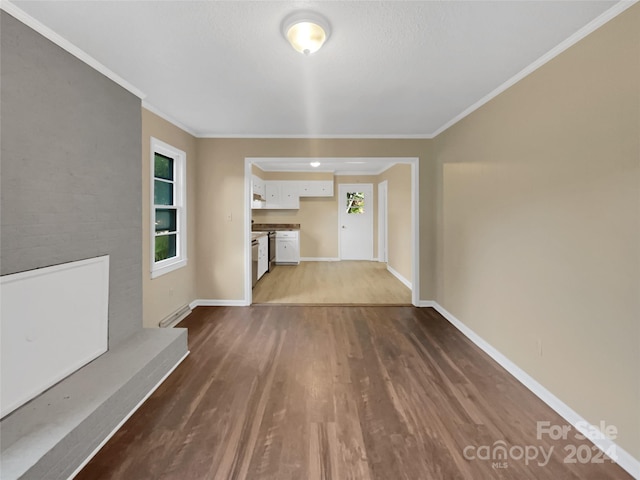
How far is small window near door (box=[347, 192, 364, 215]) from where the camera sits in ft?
25.9

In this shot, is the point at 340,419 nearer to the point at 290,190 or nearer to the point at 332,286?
the point at 332,286

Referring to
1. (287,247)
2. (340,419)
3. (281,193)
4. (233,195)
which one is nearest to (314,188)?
(281,193)

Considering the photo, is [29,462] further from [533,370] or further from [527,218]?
[527,218]

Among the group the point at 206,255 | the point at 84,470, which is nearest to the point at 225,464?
the point at 84,470

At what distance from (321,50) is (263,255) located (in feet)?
14.8

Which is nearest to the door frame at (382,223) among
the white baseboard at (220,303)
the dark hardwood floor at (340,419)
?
the white baseboard at (220,303)

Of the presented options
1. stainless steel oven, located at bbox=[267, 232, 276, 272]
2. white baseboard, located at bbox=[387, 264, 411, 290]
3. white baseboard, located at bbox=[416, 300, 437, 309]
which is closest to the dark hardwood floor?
white baseboard, located at bbox=[416, 300, 437, 309]

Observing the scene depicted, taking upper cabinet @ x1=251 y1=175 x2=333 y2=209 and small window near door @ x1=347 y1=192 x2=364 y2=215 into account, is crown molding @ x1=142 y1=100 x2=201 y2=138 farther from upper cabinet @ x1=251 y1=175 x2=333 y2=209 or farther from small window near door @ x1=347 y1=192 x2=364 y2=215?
small window near door @ x1=347 y1=192 x2=364 y2=215

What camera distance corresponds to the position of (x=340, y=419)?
6.01 feet

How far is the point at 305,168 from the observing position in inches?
287

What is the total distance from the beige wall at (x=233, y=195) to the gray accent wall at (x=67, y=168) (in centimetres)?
139

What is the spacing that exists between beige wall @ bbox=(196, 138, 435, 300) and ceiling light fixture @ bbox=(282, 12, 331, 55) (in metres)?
2.25

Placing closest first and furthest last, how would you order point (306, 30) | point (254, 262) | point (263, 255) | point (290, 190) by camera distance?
point (306, 30) < point (254, 262) < point (263, 255) < point (290, 190)

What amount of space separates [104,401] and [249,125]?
3019mm
